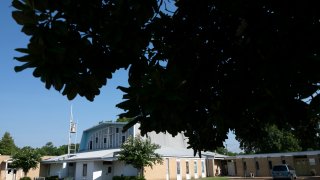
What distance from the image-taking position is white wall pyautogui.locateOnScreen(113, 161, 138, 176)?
35.8m

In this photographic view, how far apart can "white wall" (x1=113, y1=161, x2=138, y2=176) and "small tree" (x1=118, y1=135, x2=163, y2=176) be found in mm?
2660

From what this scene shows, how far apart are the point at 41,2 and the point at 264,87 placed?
2403 mm

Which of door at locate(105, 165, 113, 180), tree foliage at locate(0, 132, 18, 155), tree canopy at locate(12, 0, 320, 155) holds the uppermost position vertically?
tree foliage at locate(0, 132, 18, 155)

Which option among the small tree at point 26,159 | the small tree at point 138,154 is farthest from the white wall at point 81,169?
the small tree at point 138,154

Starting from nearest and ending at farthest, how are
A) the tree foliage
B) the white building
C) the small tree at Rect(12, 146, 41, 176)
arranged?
the white building, the small tree at Rect(12, 146, 41, 176), the tree foliage

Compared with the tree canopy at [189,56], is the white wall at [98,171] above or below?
below

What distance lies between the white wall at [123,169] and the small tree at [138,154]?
2660 millimetres

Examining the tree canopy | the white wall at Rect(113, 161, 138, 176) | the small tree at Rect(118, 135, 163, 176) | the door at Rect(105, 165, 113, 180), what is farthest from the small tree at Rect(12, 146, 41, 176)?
the tree canopy

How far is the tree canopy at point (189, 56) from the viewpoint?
3.28 meters

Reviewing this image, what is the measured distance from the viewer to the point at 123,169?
3672 cm

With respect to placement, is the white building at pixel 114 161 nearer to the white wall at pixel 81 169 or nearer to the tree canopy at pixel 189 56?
the white wall at pixel 81 169

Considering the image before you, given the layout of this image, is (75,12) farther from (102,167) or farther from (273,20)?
(102,167)

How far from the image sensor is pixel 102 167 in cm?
3806

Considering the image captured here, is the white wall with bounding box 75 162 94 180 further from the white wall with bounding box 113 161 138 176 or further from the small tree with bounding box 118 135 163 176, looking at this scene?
the small tree with bounding box 118 135 163 176
